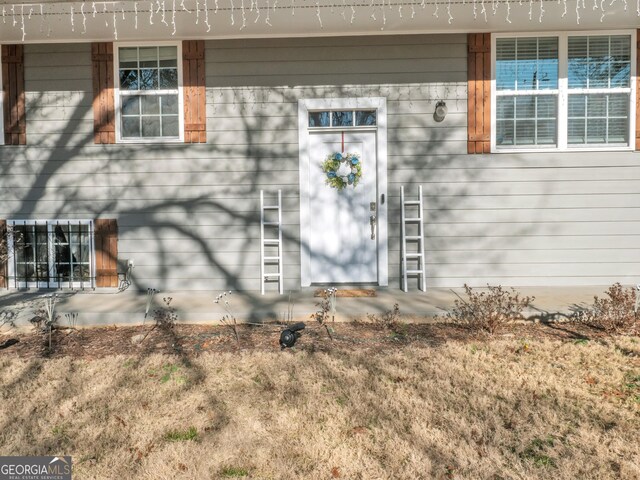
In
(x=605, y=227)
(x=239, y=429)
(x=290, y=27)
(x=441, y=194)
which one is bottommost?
(x=239, y=429)

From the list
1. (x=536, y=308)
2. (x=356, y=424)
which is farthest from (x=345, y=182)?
(x=356, y=424)

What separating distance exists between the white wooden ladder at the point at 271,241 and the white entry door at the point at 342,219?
41 cm

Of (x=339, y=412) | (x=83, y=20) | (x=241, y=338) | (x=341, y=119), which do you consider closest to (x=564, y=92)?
(x=341, y=119)

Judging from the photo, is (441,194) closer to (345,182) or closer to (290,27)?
(345,182)

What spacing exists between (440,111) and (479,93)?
0.55 m

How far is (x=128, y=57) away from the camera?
606 cm

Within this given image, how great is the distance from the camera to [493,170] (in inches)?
236

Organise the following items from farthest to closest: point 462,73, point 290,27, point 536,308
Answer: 1. point 462,73
2. point 290,27
3. point 536,308

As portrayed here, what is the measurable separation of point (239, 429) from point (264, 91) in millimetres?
4388

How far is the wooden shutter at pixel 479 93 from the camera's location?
19.2ft

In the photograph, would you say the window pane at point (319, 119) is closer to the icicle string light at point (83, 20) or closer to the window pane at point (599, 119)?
the icicle string light at point (83, 20)

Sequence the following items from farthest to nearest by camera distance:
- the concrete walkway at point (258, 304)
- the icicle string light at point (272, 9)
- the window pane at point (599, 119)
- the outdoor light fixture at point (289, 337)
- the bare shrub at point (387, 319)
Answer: the window pane at point (599, 119) < the icicle string light at point (272, 9) < the concrete walkway at point (258, 304) < the bare shrub at point (387, 319) < the outdoor light fixture at point (289, 337)

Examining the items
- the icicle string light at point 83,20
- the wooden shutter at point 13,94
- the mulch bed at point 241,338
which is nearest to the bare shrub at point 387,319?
the mulch bed at point 241,338

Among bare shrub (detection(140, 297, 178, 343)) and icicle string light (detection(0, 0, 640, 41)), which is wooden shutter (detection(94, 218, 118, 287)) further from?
icicle string light (detection(0, 0, 640, 41))
